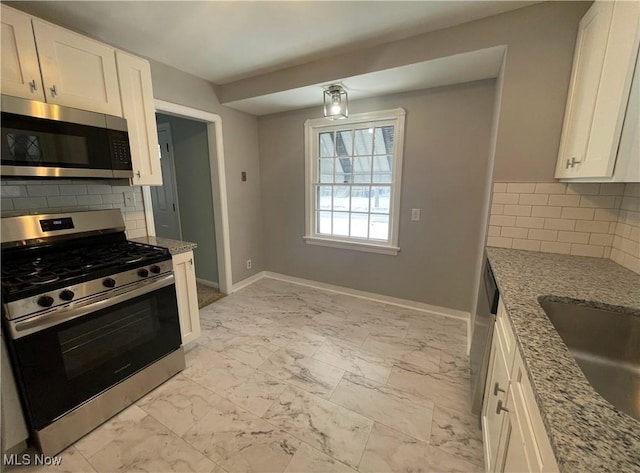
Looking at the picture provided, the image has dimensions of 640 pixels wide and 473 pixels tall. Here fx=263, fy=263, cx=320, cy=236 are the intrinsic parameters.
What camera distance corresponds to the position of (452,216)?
263 cm

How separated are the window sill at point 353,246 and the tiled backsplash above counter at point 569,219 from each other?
113 cm

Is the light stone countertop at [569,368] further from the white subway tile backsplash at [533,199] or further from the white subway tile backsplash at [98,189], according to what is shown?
the white subway tile backsplash at [98,189]

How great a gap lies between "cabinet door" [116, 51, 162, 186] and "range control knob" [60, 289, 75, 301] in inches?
36.2

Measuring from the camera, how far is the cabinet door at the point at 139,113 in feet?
6.20

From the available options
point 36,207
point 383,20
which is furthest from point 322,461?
point 383,20

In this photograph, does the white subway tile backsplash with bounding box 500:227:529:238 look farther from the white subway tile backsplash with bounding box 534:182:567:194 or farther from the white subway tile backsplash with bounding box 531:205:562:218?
the white subway tile backsplash with bounding box 534:182:567:194

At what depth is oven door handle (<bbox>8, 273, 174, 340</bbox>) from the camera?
124 centimetres

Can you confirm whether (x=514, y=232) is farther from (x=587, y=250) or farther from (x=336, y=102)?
(x=336, y=102)

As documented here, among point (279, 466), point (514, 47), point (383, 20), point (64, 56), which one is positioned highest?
point (383, 20)

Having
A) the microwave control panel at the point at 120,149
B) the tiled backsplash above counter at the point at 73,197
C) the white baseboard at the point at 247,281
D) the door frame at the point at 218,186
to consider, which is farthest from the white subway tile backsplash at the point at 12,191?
the white baseboard at the point at 247,281

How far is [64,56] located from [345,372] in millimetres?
2810

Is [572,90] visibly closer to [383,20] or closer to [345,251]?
[383,20]

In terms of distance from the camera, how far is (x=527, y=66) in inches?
67.8

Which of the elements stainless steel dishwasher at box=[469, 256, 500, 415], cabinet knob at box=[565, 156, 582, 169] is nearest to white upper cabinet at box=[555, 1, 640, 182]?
cabinet knob at box=[565, 156, 582, 169]
